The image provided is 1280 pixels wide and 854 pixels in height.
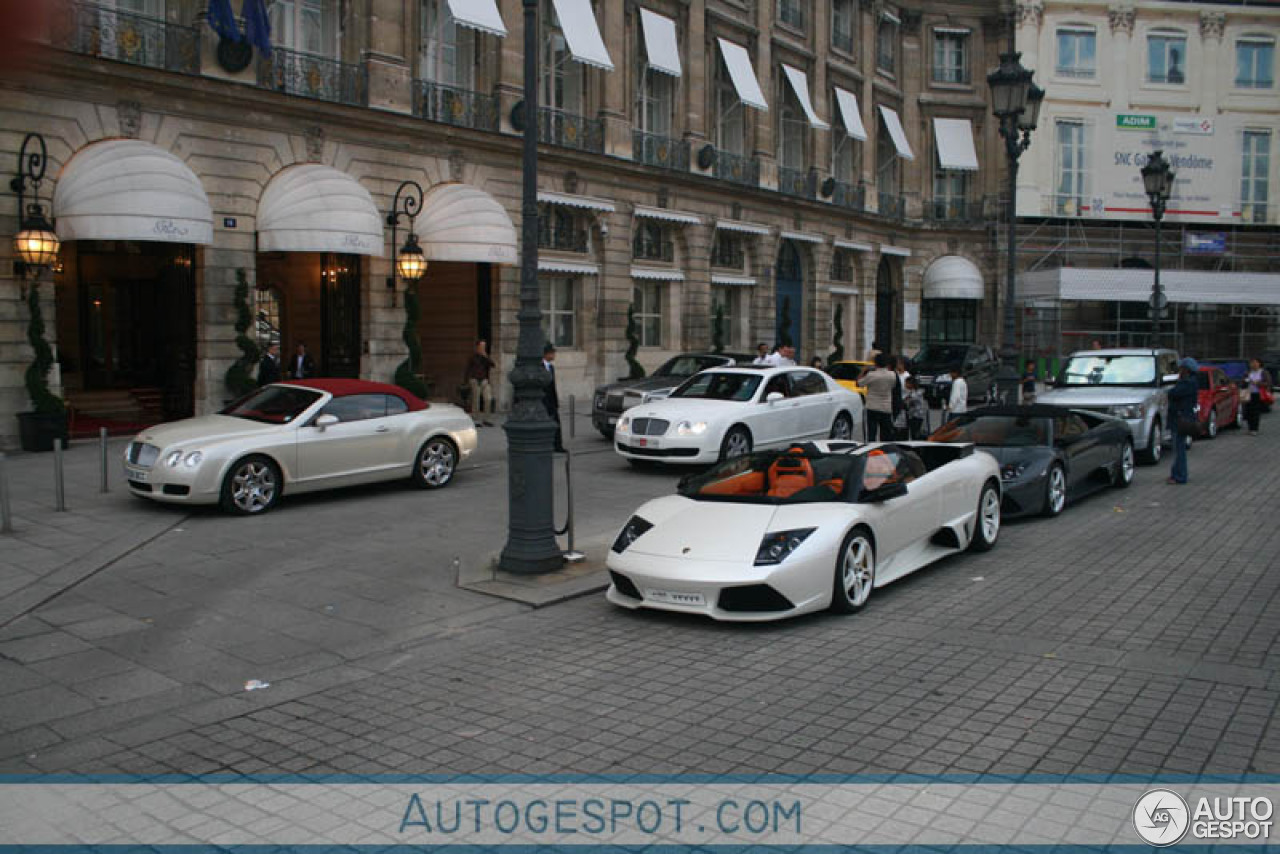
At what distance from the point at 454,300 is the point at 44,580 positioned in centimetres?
1870

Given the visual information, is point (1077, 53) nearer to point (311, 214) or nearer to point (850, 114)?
point (850, 114)

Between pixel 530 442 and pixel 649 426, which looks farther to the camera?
pixel 649 426

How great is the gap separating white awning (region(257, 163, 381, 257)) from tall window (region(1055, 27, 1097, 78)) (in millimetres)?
36562

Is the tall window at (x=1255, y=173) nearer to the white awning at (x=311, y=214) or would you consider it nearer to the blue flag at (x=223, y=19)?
the white awning at (x=311, y=214)

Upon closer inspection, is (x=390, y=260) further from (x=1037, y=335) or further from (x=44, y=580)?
(x=1037, y=335)

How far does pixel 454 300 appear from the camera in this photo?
90.2 feet

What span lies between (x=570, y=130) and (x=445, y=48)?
4222 mm

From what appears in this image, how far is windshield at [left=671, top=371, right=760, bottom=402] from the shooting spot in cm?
1719

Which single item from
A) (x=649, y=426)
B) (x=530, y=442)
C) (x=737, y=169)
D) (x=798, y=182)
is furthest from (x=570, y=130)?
(x=530, y=442)

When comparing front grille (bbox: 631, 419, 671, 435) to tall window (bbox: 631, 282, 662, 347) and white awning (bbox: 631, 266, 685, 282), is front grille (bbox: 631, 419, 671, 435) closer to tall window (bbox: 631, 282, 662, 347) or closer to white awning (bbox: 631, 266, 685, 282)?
white awning (bbox: 631, 266, 685, 282)

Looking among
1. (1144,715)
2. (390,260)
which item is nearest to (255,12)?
(390,260)

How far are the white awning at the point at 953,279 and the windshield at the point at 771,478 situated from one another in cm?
4125

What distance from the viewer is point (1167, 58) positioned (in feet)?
154

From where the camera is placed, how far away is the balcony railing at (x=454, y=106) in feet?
80.3
